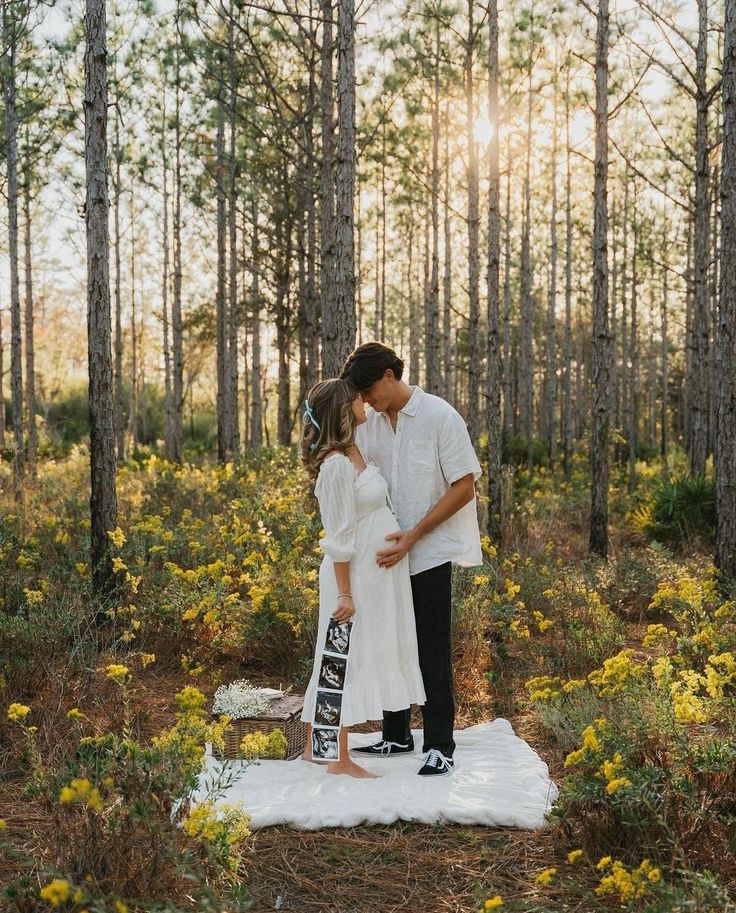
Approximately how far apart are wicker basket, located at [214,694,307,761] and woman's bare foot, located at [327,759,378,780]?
43cm

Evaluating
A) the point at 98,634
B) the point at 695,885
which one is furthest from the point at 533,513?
the point at 695,885

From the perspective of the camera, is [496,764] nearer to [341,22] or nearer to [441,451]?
[441,451]

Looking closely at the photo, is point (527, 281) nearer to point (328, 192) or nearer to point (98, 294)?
point (328, 192)

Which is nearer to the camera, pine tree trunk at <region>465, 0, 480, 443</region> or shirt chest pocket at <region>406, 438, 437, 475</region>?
shirt chest pocket at <region>406, 438, 437, 475</region>

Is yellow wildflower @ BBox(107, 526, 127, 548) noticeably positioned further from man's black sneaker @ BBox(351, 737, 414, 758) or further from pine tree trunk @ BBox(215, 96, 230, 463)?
pine tree trunk @ BBox(215, 96, 230, 463)

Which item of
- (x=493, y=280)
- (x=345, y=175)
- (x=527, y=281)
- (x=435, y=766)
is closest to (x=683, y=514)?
(x=493, y=280)

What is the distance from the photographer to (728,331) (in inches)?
291

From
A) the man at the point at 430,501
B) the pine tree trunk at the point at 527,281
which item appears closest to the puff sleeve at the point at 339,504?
the man at the point at 430,501

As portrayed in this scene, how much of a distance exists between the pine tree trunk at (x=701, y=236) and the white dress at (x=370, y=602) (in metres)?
8.71

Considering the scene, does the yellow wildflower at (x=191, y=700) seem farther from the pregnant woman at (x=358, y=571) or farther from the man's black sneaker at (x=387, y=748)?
the man's black sneaker at (x=387, y=748)

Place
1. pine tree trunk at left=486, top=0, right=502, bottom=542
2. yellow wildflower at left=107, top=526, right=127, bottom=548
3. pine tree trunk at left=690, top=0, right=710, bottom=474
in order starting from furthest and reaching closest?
pine tree trunk at left=690, top=0, right=710, bottom=474
pine tree trunk at left=486, top=0, right=502, bottom=542
yellow wildflower at left=107, top=526, right=127, bottom=548

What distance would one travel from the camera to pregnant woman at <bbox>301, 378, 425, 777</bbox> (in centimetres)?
417

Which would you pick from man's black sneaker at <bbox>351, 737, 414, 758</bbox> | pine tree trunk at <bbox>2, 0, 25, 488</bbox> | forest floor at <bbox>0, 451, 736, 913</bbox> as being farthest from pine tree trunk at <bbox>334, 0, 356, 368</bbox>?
pine tree trunk at <bbox>2, 0, 25, 488</bbox>

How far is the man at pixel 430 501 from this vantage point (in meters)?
4.31
